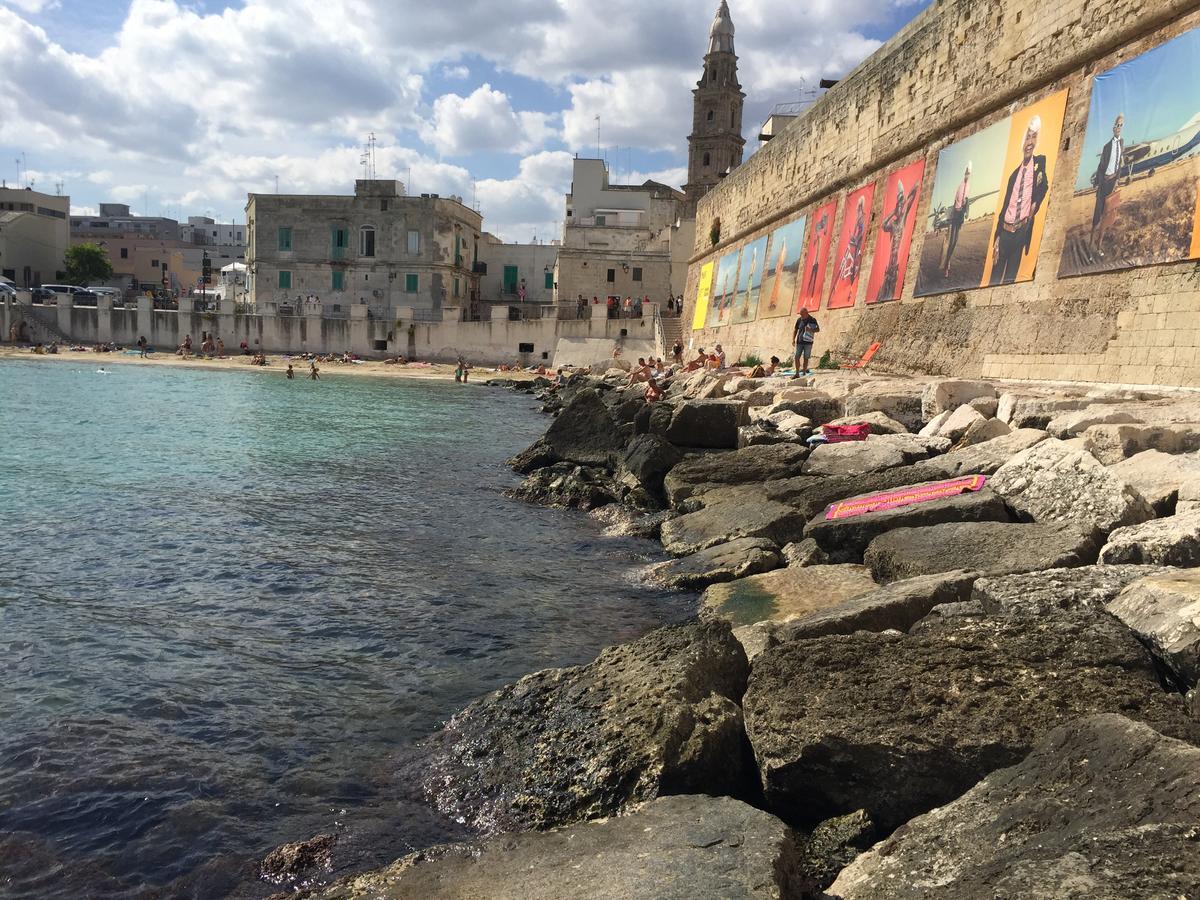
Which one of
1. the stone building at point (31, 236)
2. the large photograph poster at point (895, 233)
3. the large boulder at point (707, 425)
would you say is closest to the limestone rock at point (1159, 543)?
the large boulder at point (707, 425)

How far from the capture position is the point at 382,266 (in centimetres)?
4666

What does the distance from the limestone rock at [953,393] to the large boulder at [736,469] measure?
1454 millimetres

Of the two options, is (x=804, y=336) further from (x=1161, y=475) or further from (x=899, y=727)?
(x=899, y=727)

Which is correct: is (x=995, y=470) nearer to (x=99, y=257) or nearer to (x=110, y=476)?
(x=110, y=476)

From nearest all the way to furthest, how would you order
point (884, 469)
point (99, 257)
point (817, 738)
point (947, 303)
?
point (817, 738) → point (884, 469) → point (947, 303) → point (99, 257)

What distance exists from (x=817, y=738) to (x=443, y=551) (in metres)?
5.83

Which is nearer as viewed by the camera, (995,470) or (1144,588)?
(1144,588)

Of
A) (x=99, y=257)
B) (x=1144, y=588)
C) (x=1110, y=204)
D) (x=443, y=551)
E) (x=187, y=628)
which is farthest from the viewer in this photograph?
(x=99, y=257)

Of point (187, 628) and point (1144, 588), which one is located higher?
point (1144, 588)

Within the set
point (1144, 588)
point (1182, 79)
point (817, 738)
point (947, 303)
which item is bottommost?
point (817, 738)

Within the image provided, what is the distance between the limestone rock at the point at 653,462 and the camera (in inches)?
425

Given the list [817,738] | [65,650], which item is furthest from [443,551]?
[817,738]

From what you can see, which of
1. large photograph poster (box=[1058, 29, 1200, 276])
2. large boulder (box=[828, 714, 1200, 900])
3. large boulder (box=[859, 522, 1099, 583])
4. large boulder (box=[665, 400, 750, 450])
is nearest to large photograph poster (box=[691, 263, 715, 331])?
large boulder (box=[665, 400, 750, 450])

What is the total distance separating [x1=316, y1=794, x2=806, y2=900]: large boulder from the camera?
260 centimetres
